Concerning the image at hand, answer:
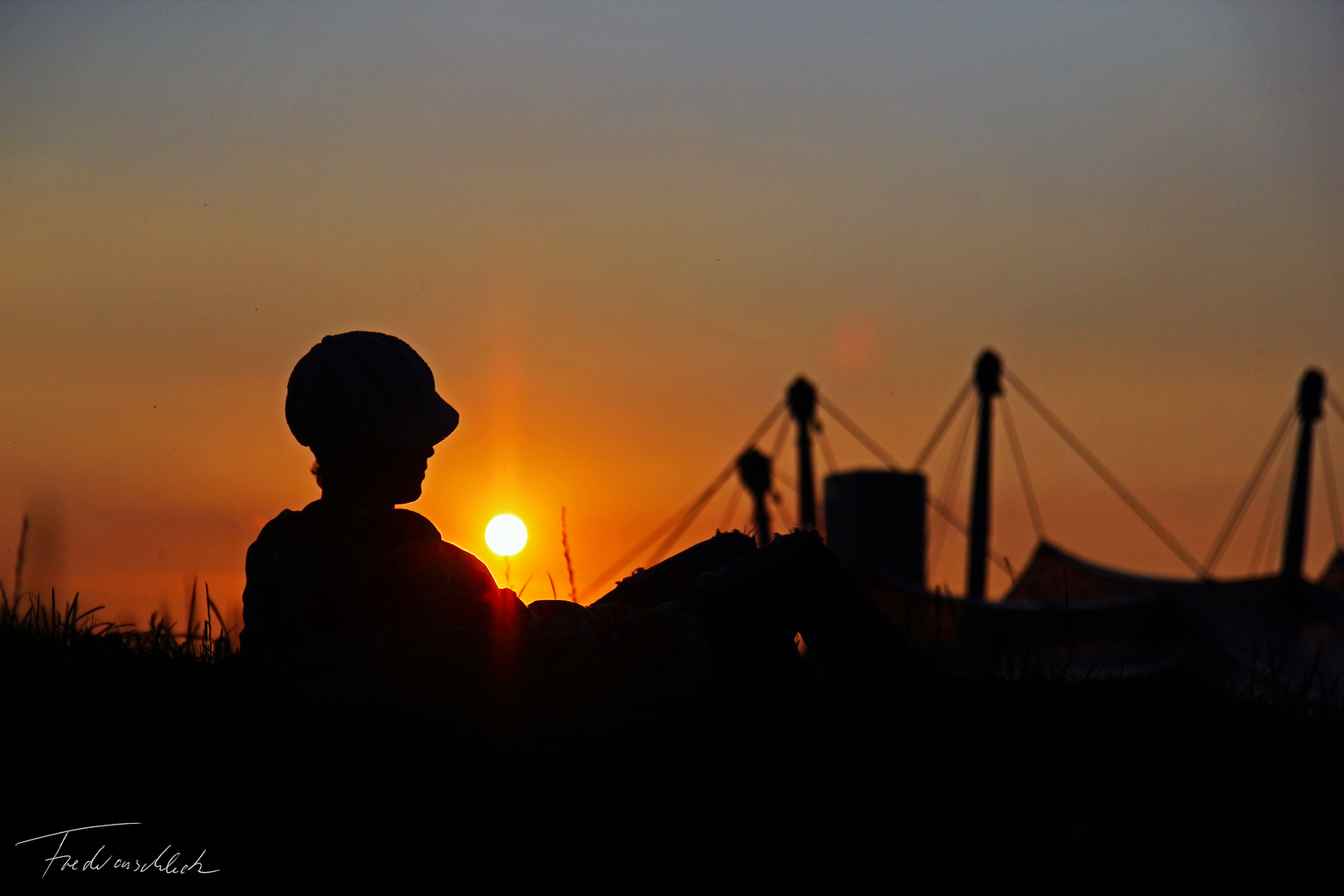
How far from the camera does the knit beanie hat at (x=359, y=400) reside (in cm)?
336

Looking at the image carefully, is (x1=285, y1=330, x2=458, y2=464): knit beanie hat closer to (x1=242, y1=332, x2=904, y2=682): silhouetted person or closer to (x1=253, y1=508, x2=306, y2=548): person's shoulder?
(x1=242, y1=332, x2=904, y2=682): silhouetted person

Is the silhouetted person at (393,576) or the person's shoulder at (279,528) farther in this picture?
the person's shoulder at (279,528)

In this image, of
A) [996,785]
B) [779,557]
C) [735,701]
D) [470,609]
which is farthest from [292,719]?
[996,785]

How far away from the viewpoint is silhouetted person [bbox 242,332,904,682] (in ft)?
10.6
